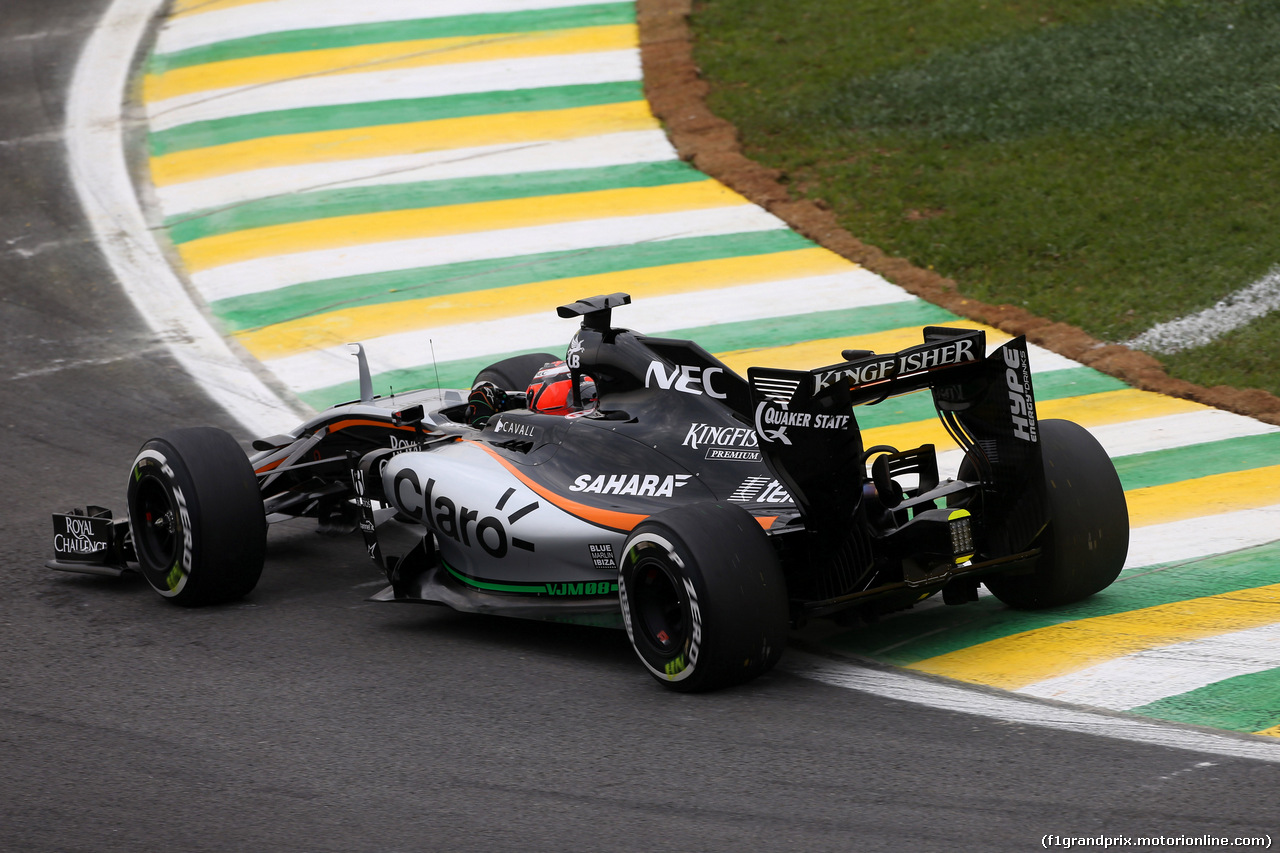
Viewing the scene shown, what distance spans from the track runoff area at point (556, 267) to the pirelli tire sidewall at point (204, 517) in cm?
291

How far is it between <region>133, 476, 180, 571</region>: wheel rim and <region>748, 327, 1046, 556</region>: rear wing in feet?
11.0

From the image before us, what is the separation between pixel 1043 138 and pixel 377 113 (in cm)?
713

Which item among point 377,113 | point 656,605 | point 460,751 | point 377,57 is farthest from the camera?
point 377,57

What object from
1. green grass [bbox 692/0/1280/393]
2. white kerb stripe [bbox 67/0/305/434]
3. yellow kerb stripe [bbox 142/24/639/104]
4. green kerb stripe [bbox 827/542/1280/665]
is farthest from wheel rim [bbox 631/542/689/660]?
yellow kerb stripe [bbox 142/24/639/104]

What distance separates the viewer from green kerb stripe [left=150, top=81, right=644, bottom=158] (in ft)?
51.2

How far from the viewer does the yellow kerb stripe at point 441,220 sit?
13320 mm

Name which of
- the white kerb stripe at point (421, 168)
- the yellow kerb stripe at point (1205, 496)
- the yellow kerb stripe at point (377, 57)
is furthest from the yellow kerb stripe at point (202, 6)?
the yellow kerb stripe at point (1205, 496)

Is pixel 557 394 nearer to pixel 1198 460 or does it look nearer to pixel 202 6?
pixel 1198 460

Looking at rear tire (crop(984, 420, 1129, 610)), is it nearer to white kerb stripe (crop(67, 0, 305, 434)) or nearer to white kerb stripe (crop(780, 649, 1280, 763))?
white kerb stripe (crop(780, 649, 1280, 763))

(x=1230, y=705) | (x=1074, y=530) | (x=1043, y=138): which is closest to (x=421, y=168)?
(x=1043, y=138)

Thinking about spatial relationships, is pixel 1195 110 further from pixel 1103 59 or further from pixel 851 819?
pixel 851 819

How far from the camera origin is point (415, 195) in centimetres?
1410

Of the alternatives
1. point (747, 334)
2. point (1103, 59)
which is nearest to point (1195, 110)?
point (1103, 59)

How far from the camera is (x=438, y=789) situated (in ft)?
16.1
